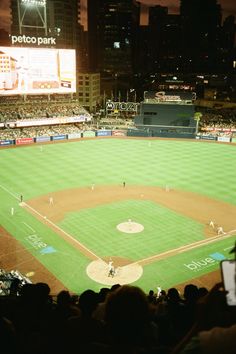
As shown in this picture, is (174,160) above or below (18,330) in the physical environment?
below

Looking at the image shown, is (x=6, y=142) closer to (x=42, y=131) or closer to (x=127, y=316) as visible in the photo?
(x=42, y=131)

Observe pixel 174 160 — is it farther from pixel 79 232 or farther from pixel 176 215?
pixel 79 232

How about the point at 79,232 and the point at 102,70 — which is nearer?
the point at 79,232

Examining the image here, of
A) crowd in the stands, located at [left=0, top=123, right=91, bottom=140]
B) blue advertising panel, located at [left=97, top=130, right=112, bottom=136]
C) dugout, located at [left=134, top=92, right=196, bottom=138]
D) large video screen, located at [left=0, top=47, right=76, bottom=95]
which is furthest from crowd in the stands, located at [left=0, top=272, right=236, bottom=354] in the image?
dugout, located at [left=134, top=92, right=196, bottom=138]

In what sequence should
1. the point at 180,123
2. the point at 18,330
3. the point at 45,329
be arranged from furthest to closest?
the point at 180,123
the point at 18,330
the point at 45,329

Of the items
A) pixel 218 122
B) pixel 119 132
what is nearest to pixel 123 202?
pixel 119 132

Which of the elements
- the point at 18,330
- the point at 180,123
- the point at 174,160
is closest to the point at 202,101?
the point at 180,123

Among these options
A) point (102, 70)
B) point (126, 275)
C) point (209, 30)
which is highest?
point (209, 30)
